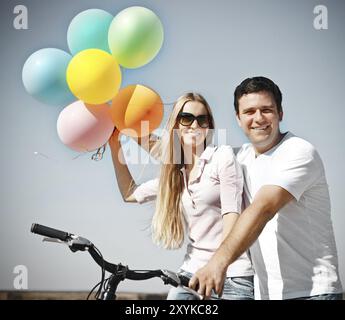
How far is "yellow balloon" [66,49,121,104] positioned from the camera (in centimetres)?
254

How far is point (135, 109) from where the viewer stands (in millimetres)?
2576

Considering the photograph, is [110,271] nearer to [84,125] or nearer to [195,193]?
[195,193]

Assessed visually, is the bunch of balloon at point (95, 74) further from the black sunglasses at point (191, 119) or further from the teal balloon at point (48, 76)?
the black sunglasses at point (191, 119)

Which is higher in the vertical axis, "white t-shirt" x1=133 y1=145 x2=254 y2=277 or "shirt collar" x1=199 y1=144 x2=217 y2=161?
"shirt collar" x1=199 y1=144 x2=217 y2=161

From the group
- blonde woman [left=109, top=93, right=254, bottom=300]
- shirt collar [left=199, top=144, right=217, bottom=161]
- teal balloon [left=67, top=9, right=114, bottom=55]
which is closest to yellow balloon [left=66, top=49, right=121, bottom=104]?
teal balloon [left=67, top=9, right=114, bottom=55]

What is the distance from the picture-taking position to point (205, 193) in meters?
2.50

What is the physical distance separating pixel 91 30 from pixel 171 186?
887 millimetres

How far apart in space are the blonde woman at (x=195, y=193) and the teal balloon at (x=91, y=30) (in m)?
0.47

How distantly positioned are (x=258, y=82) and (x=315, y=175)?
59 cm

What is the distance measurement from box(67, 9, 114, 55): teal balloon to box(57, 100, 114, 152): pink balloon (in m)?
0.31

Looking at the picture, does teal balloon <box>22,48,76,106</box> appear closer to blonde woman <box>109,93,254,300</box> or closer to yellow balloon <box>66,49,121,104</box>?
yellow balloon <box>66,49,121,104</box>

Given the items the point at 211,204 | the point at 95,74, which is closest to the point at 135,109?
the point at 95,74

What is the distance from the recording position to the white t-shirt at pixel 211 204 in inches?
97.0

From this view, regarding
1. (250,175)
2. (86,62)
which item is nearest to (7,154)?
(86,62)
